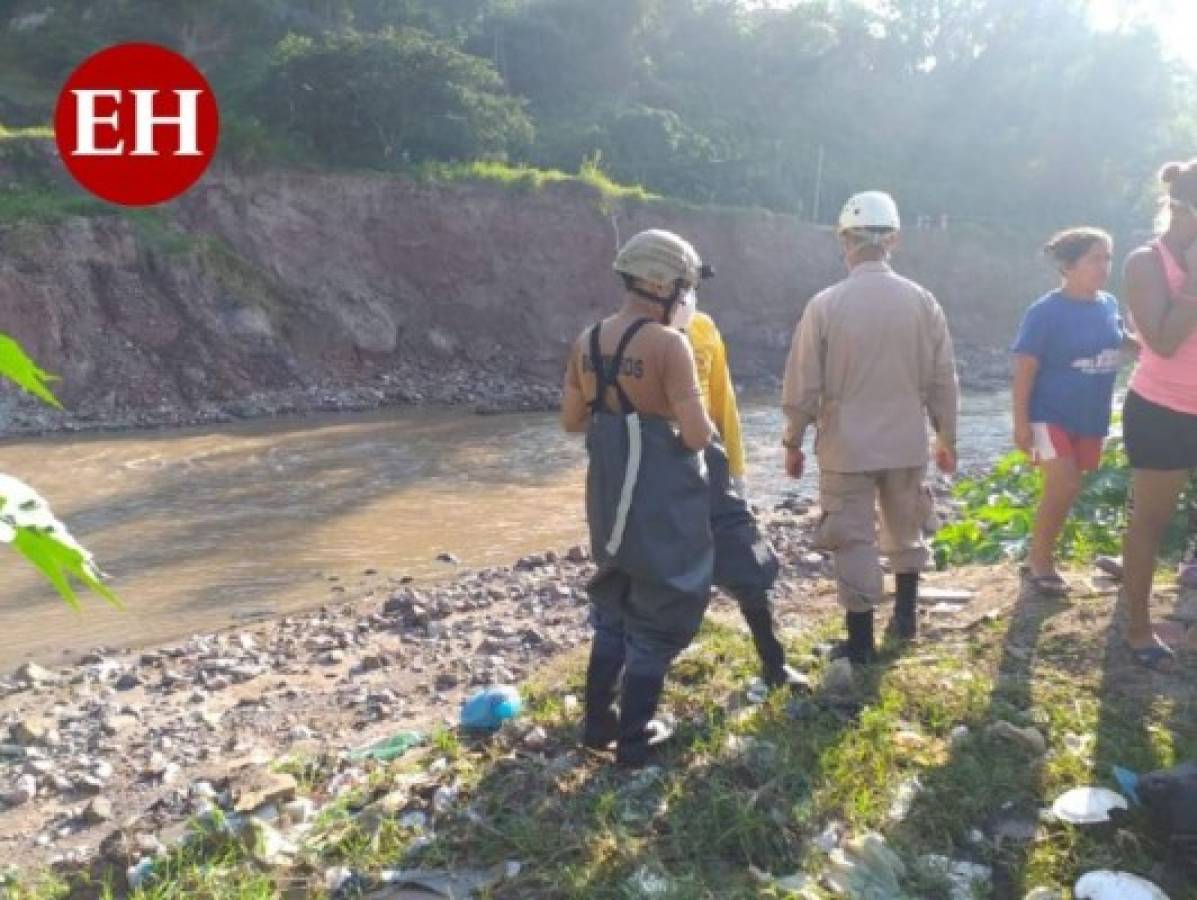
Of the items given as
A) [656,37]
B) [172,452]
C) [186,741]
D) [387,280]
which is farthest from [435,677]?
[656,37]

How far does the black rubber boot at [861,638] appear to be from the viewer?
13.3ft

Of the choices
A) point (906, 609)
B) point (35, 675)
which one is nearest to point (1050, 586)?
point (906, 609)

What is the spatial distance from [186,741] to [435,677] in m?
1.22

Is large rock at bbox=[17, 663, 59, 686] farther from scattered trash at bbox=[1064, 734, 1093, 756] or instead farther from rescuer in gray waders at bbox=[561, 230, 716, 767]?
scattered trash at bbox=[1064, 734, 1093, 756]

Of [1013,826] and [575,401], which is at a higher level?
[575,401]

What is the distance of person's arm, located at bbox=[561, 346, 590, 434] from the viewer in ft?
11.2

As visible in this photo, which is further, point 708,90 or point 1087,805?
point 708,90

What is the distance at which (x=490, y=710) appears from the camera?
397 cm

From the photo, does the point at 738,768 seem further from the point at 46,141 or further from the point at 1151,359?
the point at 46,141

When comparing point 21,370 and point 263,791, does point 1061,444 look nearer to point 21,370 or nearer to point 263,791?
point 263,791

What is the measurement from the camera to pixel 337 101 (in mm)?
23469

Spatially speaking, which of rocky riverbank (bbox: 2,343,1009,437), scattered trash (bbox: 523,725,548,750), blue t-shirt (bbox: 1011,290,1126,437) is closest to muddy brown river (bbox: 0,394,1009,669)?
rocky riverbank (bbox: 2,343,1009,437)

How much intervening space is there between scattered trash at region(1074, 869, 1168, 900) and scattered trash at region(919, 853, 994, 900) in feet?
0.72

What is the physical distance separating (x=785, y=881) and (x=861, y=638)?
1.50 metres
